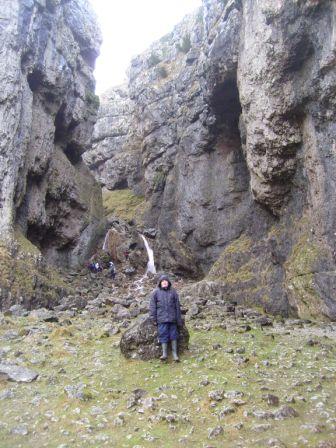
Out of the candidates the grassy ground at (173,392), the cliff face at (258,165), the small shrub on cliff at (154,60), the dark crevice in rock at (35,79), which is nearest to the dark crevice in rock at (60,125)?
the dark crevice in rock at (35,79)

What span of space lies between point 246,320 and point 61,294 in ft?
44.2

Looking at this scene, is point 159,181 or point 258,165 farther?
point 159,181

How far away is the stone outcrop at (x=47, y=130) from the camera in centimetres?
3011

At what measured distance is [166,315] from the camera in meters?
14.0

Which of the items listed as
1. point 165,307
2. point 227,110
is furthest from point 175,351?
point 227,110

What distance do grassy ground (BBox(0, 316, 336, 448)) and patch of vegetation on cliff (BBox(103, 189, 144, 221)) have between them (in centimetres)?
3820

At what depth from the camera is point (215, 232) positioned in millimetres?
37688

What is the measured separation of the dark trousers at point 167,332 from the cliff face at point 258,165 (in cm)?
849

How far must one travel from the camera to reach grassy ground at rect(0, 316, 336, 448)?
349 inches

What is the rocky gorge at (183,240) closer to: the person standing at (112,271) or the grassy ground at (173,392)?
the grassy ground at (173,392)

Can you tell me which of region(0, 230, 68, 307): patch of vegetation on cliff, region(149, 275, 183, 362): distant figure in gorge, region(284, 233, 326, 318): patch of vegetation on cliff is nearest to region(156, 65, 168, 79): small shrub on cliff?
region(0, 230, 68, 307): patch of vegetation on cliff

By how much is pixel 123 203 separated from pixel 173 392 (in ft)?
159

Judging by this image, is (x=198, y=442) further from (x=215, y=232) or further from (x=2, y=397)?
(x=215, y=232)

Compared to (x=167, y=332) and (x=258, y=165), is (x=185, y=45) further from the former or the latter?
(x=167, y=332)
